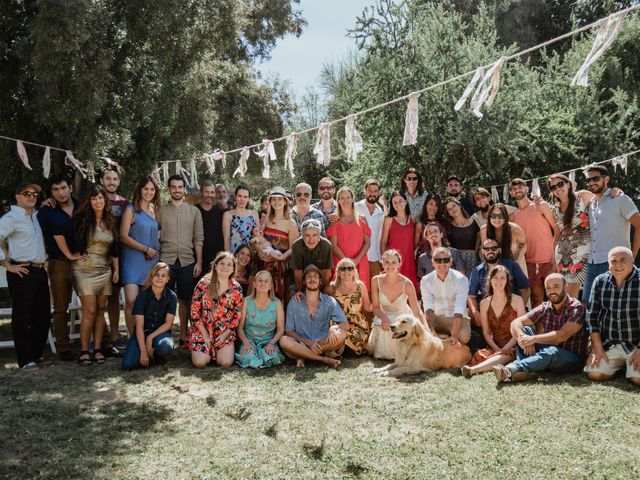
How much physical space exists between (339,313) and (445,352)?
1.09m

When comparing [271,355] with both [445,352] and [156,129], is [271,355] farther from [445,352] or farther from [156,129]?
[156,129]

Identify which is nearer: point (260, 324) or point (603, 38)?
point (603, 38)

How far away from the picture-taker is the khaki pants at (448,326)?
18.7 ft

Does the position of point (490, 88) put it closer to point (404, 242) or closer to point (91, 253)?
point (404, 242)

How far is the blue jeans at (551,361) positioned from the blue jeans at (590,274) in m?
0.78

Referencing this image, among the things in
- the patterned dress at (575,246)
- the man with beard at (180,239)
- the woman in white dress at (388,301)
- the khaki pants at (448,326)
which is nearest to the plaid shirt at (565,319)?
the khaki pants at (448,326)

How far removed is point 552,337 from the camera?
4.89m

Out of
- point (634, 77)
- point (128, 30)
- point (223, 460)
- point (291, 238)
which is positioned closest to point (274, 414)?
point (223, 460)

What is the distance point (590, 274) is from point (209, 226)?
153 inches

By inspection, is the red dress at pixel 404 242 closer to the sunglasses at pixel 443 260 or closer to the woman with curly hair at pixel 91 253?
the sunglasses at pixel 443 260

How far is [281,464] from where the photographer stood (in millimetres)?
3279

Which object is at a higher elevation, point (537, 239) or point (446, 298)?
point (537, 239)

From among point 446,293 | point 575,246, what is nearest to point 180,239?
point 446,293

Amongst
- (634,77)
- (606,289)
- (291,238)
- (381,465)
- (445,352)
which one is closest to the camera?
(381,465)
